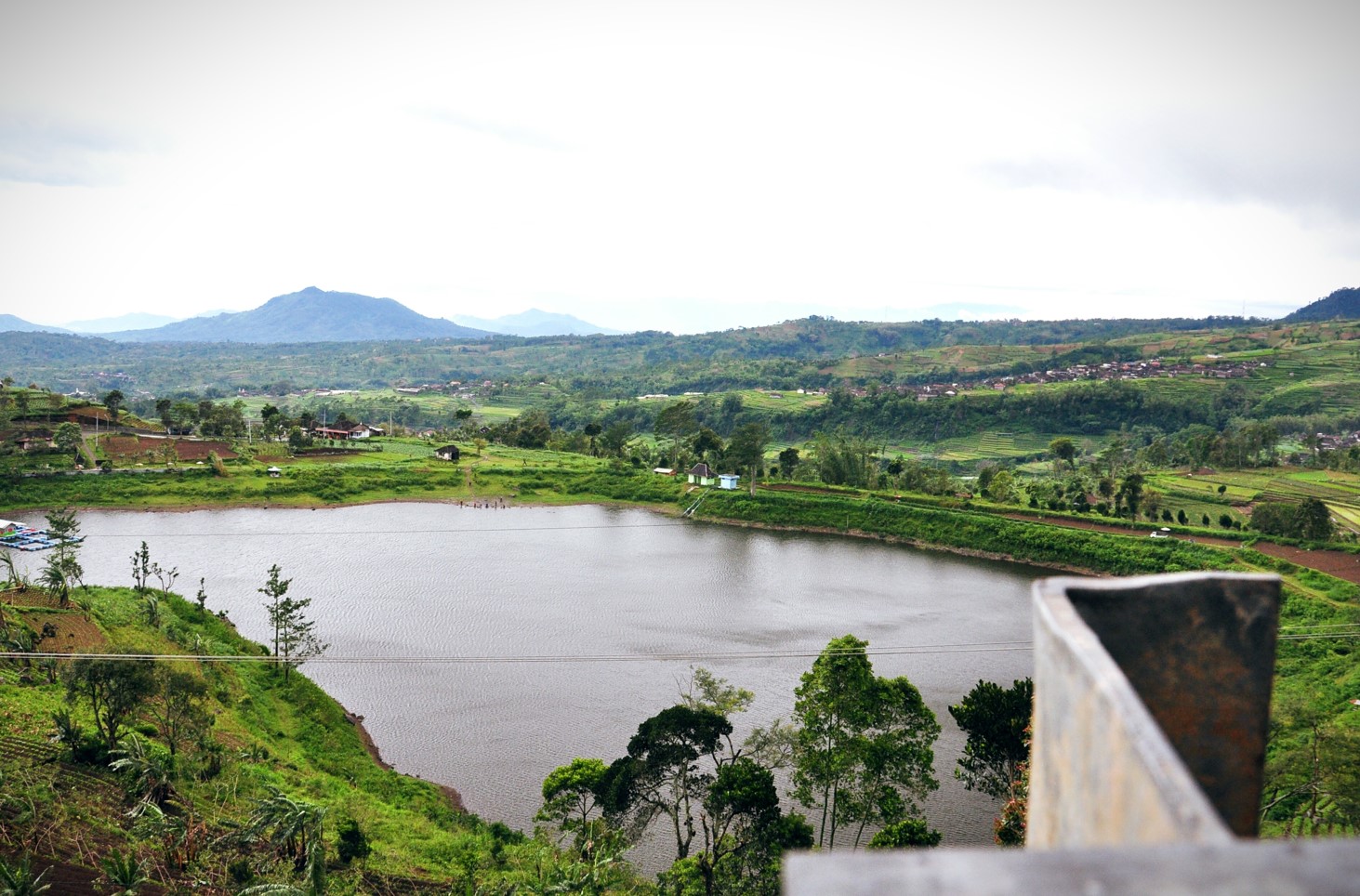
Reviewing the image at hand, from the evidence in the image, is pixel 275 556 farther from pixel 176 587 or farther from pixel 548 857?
pixel 548 857

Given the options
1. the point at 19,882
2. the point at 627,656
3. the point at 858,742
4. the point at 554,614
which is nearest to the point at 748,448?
the point at 554,614

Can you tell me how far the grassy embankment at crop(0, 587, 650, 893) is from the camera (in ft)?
36.3

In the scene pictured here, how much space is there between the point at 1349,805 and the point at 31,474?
147 feet

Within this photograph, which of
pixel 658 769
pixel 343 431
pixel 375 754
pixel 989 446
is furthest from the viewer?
pixel 989 446

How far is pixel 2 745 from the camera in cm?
1256

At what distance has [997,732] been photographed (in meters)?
13.3

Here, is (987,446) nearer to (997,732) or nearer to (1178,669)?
(997,732)

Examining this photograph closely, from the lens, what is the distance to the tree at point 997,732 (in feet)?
43.1

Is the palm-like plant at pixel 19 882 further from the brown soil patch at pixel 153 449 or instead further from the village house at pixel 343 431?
the village house at pixel 343 431

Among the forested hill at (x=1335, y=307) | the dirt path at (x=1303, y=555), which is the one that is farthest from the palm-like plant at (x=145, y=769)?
the forested hill at (x=1335, y=307)

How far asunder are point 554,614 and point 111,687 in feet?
38.2

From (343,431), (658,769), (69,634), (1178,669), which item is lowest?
(658,769)

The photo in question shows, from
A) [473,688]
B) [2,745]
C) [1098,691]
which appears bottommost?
[473,688]

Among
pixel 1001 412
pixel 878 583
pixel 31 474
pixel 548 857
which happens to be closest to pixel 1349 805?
pixel 548 857
